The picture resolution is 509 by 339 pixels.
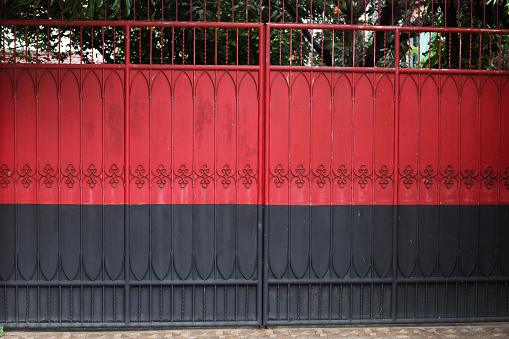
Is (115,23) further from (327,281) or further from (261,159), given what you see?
(327,281)

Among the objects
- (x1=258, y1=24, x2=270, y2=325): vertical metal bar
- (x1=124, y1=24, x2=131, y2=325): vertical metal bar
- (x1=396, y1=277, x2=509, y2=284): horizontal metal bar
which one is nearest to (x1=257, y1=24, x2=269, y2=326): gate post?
(x1=258, y1=24, x2=270, y2=325): vertical metal bar

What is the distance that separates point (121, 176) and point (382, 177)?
2512 millimetres

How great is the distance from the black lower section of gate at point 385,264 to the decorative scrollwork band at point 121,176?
0.47m

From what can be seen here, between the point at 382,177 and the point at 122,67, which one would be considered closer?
the point at 122,67

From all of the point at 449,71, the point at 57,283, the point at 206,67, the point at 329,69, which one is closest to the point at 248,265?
the point at 57,283

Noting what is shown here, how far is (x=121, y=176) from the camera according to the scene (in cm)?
575

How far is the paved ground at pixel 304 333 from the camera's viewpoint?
18.4ft

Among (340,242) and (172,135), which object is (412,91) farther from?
(172,135)

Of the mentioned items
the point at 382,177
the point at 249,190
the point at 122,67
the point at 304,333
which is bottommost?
the point at 304,333

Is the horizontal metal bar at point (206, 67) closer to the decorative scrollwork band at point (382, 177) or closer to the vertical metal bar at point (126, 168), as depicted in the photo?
the vertical metal bar at point (126, 168)

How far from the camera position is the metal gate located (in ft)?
18.8

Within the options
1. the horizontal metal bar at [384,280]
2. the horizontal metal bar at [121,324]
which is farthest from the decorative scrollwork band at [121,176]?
the horizontal metal bar at [121,324]

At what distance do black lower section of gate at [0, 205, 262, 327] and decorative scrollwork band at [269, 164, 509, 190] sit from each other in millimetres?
452

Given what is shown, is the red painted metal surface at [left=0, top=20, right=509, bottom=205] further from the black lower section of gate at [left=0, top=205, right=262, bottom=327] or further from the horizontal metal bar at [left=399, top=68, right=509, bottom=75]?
the black lower section of gate at [left=0, top=205, right=262, bottom=327]
